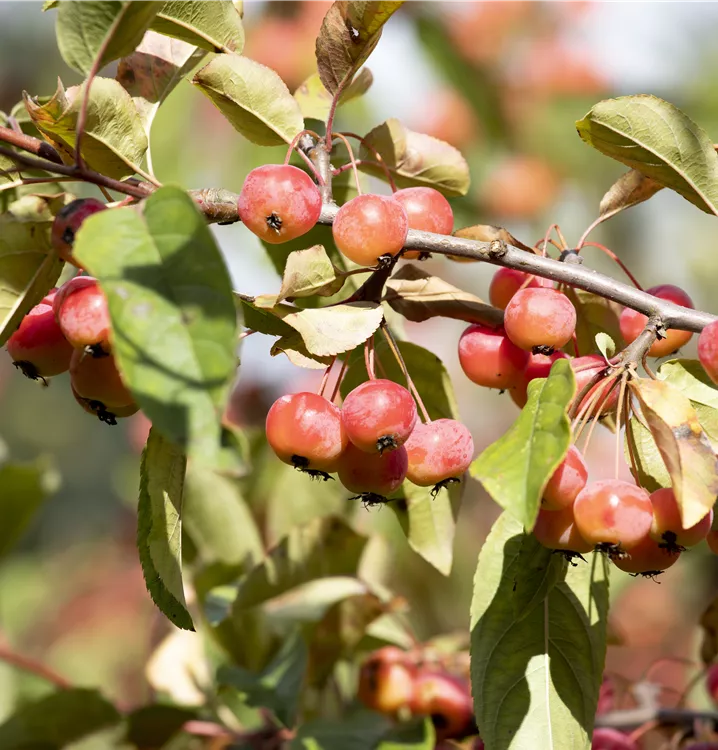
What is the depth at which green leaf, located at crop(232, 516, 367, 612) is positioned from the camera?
188cm

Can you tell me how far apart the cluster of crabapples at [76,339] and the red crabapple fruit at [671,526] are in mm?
675

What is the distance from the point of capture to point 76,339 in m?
1.04

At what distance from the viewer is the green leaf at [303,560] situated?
188 centimetres

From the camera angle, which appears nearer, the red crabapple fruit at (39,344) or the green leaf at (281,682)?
the red crabapple fruit at (39,344)

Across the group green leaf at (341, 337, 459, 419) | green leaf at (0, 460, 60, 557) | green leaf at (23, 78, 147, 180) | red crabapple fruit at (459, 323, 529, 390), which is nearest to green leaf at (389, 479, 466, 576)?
green leaf at (341, 337, 459, 419)

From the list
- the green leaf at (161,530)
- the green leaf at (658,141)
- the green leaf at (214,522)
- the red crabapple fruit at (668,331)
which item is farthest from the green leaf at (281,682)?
the green leaf at (658,141)

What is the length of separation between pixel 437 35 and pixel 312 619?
3.29 meters

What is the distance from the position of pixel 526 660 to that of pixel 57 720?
3.59 ft

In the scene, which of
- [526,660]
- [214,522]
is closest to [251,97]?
[526,660]

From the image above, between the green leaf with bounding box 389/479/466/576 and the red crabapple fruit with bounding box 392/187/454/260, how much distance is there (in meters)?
0.43

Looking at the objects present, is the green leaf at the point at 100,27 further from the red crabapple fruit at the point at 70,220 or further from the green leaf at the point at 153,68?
the green leaf at the point at 153,68

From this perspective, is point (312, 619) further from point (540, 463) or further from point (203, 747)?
point (540, 463)

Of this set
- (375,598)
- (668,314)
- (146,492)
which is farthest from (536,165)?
(146,492)

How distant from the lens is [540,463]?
0.91 metres
